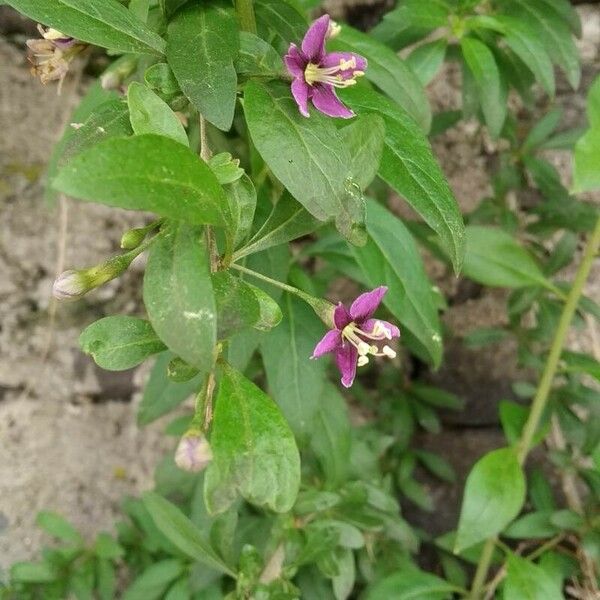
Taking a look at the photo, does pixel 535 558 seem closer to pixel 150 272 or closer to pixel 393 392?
pixel 393 392

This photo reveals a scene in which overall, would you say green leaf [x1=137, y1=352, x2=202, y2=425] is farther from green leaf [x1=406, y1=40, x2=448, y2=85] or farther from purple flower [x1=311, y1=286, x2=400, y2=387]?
green leaf [x1=406, y1=40, x2=448, y2=85]

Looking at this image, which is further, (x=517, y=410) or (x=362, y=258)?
(x=517, y=410)

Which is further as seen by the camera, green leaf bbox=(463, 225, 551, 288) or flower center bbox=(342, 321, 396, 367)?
green leaf bbox=(463, 225, 551, 288)

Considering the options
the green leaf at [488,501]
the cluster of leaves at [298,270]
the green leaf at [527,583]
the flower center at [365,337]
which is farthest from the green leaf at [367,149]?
the green leaf at [527,583]

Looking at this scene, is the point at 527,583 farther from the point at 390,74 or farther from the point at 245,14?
the point at 245,14

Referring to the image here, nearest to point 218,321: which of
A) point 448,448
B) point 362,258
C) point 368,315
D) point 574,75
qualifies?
point 368,315

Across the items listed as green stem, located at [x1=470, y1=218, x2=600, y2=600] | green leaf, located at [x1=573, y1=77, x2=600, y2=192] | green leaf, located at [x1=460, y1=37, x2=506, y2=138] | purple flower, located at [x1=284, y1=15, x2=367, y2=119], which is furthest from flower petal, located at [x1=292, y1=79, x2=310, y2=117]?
green stem, located at [x1=470, y1=218, x2=600, y2=600]
